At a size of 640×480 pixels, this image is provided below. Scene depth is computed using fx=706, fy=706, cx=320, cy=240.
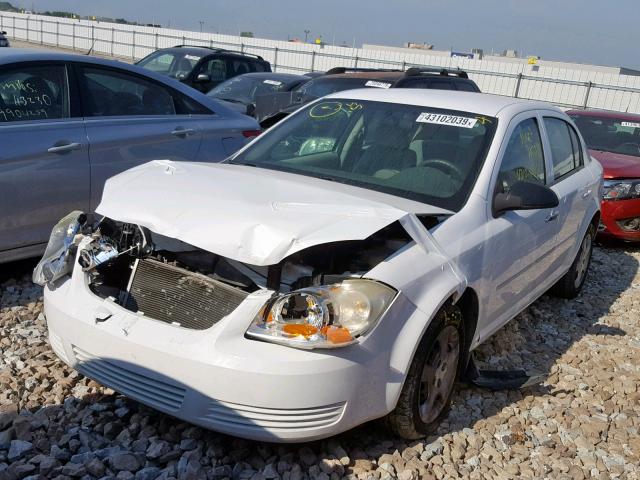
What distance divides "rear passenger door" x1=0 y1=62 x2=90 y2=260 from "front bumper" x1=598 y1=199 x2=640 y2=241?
5.64m

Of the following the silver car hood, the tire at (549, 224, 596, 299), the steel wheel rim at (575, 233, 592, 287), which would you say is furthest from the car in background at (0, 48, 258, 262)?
the steel wheel rim at (575, 233, 592, 287)

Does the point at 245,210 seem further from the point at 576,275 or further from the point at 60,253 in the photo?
the point at 576,275

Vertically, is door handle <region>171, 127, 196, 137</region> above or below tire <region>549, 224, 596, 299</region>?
above

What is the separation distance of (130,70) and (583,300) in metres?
4.24

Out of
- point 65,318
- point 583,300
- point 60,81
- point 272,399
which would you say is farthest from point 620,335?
point 60,81

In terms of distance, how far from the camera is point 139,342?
115 inches

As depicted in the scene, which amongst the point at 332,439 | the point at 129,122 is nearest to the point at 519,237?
the point at 332,439

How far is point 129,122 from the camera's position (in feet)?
17.7

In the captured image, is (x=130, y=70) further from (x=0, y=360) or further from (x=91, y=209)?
(x=0, y=360)

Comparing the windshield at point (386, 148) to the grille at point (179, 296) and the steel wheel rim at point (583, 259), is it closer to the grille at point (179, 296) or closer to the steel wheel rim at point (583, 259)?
the grille at point (179, 296)

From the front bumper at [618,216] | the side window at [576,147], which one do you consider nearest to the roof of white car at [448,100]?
the side window at [576,147]

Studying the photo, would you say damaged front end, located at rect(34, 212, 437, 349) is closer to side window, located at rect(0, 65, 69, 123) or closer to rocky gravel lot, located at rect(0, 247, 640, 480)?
rocky gravel lot, located at rect(0, 247, 640, 480)

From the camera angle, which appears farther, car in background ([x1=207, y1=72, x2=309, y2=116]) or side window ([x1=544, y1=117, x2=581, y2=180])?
car in background ([x1=207, y1=72, x2=309, y2=116])

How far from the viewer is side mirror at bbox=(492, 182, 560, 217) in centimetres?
374
